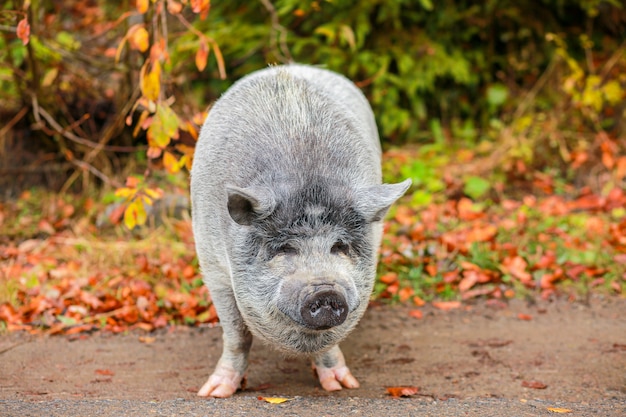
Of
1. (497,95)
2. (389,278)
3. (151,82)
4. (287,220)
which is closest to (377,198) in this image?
(287,220)

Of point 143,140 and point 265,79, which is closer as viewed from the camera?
point 265,79

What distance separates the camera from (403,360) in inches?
216

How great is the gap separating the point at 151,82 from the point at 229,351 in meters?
2.17

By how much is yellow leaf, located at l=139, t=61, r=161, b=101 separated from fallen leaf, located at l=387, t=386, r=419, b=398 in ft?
9.36

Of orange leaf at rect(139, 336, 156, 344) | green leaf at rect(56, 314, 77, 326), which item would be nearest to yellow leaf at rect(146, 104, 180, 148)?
orange leaf at rect(139, 336, 156, 344)

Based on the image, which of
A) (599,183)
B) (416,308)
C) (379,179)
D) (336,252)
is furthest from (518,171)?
(336,252)

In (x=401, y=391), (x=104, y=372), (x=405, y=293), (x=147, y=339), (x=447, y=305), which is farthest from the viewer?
(x=405, y=293)

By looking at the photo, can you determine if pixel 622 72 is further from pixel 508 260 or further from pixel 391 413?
pixel 391 413

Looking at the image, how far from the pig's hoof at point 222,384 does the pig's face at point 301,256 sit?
0.78 m

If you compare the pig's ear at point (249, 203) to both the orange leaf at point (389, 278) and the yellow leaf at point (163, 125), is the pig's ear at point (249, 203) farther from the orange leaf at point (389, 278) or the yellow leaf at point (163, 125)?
the orange leaf at point (389, 278)

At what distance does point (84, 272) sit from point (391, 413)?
4.05m

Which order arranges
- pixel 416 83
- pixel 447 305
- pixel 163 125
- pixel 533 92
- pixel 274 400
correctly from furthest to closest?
1. pixel 533 92
2. pixel 416 83
3. pixel 447 305
4. pixel 163 125
5. pixel 274 400

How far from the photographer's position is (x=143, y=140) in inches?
394

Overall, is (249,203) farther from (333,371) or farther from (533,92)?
(533,92)
